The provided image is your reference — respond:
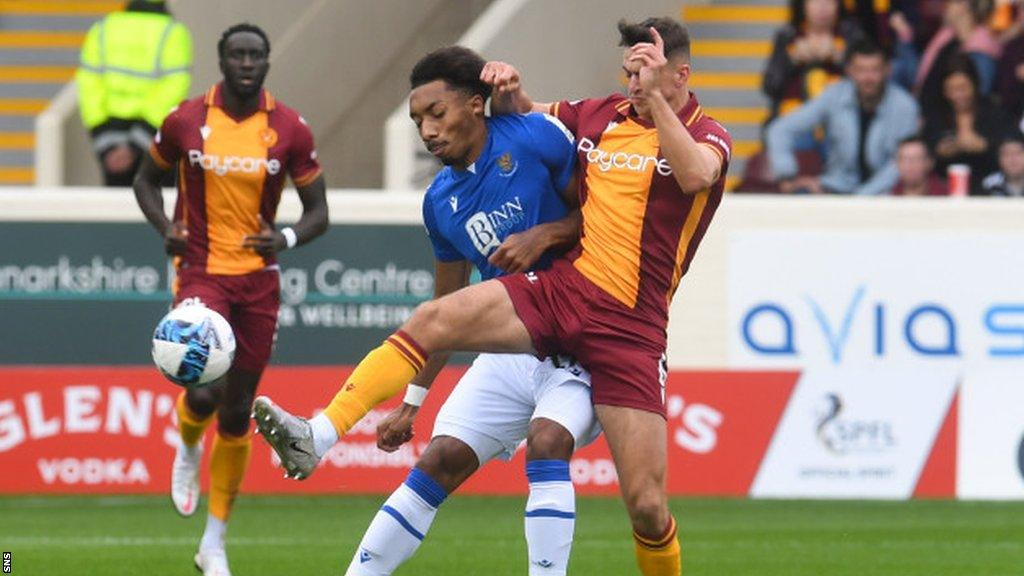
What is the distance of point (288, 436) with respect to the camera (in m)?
7.23

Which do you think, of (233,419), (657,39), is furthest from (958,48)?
(657,39)

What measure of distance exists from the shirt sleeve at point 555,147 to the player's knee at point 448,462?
3.14 feet

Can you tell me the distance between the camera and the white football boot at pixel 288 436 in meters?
7.16

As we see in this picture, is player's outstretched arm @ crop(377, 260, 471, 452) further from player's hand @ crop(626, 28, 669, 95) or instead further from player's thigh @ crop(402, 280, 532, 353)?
player's hand @ crop(626, 28, 669, 95)

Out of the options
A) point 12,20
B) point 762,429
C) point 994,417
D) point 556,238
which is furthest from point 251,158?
point 12,20

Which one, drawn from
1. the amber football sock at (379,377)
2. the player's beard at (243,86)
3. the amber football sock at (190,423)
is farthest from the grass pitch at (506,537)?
the amber football sock at (379,377)

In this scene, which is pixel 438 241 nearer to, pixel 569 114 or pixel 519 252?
pixel 519 252

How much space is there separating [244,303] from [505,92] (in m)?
3.15

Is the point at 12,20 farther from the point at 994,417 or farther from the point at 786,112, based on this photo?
the point at 994,417

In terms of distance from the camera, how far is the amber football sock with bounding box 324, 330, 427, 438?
756 cm

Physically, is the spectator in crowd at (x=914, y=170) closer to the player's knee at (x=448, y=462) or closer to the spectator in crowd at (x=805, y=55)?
the spectator in crowd at (x=805, y=55)

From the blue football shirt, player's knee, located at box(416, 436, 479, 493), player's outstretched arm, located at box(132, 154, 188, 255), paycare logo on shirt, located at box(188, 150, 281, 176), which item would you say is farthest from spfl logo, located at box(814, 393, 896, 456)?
player's knee, located at box(416, 436, 479, 493)

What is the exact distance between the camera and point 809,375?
47.4 feet

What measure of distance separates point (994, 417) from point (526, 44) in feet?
15.4
